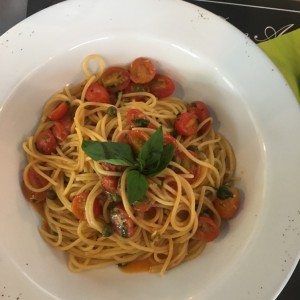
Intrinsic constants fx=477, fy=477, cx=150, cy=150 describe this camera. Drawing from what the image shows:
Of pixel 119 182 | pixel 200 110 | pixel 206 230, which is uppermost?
pixel 200 110

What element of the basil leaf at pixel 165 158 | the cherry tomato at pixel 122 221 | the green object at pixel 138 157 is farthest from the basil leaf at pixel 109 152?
the cherry tomato at pixel 122 221

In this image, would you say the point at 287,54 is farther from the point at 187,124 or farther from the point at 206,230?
the point at 206,230

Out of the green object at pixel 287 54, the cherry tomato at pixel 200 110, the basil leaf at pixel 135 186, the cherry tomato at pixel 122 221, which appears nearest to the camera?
the basil leaf at pixel 135 186

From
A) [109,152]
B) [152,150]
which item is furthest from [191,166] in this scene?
[109,152]

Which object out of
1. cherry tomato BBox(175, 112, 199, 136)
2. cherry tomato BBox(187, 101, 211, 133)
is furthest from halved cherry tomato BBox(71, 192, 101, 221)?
cherry tomato BBox(187, 101, 211, 133)

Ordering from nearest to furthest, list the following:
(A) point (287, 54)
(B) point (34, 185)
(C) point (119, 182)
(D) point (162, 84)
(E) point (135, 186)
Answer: (E) point (135, 186) → (C) point (119, 182) → (B) point (34, 185) → (D) point (162, 84) → (A) point (287, 54)

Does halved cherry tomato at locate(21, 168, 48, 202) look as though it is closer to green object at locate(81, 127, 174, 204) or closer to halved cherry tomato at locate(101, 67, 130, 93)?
green object at locate(81, 127, 174, 204)

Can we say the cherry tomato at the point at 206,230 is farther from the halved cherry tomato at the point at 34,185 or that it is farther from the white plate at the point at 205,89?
the halved cherry tomato at the point at 34,185
